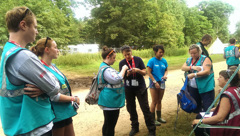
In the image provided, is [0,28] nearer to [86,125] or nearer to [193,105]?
[86,125]

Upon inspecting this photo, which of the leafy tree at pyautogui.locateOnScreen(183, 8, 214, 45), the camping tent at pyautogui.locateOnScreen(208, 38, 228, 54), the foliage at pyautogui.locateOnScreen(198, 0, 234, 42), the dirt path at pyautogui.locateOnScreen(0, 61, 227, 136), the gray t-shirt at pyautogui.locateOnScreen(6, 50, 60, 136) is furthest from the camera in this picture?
the leafy tree at pyautogui.locateOnScreen(183, 8, 214, 45)

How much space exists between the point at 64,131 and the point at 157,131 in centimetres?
231

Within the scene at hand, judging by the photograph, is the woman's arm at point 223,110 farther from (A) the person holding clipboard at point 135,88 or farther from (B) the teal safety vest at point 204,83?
(A) the person holding clipboard at point 135,88

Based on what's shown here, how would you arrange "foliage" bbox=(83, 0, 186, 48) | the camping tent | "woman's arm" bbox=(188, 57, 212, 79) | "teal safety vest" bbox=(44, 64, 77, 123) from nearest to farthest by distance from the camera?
"teal safety vest" bbox=(44, 64, 77, 123) → "woman's arm" bbox=(188, 57, 212, 79) → the camping tent → "foliage" bbox=(83, 0, 186, 48)

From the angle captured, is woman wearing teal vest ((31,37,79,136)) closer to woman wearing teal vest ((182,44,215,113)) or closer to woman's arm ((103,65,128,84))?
woman's arm ((103,65,128,84))

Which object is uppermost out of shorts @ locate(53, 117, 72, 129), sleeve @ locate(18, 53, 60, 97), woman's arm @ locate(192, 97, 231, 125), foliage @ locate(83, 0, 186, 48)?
foliage @ locate(83, 0, 186, 48)

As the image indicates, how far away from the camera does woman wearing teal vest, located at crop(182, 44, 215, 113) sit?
11.8 feet

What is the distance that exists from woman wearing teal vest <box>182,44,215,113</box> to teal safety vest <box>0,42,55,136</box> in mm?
3154

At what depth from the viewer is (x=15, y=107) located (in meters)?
1.44

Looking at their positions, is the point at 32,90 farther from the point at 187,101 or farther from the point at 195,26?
the point at 195,26

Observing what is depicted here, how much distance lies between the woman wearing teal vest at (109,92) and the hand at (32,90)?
140 cm

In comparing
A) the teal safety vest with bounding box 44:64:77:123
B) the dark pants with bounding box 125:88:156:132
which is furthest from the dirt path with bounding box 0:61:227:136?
the teal safety vest with bounding box 44:64:77:123

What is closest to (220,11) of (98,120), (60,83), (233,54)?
(233,54)

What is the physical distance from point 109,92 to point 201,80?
2126 mm
